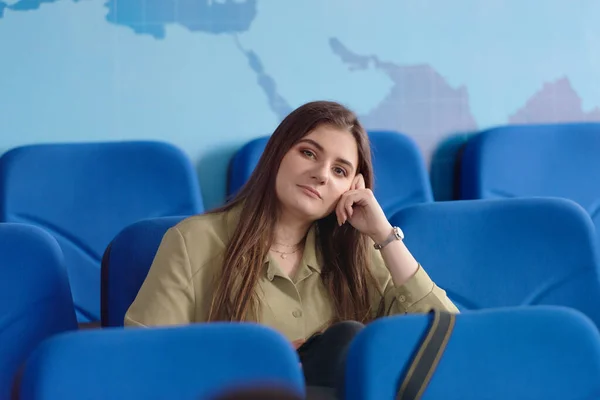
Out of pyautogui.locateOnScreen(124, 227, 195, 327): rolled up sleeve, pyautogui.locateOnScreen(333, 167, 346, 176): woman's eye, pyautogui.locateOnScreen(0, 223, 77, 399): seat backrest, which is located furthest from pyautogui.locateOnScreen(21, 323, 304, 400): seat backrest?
pyautogui.locateOnScreen(333, 167, 346, 176): woman's eye

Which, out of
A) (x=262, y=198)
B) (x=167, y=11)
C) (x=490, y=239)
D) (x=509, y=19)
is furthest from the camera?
(x=509, y=19)

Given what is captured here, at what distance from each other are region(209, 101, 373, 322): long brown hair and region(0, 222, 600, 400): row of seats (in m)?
0.62

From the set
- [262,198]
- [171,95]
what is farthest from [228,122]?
[262,198]

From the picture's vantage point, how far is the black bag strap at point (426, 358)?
1299 mm

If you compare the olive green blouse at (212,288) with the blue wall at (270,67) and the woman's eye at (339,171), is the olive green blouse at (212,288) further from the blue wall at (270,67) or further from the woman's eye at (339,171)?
the blue wall at (270,67)

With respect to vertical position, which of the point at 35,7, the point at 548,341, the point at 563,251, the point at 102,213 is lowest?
the point at 102,213

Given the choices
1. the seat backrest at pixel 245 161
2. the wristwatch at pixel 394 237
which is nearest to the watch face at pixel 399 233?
the wristwatch at pixel 394 237

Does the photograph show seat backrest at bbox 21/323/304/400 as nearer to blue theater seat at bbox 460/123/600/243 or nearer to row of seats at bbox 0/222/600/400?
row of seats at bbox 0/222/600/400

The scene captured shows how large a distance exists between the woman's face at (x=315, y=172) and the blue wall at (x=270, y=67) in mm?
1030

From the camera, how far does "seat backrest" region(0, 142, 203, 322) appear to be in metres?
2.71

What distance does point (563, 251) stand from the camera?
7.18ft

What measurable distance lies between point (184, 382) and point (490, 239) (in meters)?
1.11

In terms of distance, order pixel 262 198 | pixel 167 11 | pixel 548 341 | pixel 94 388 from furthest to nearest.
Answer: pixel 167 11
pixel 262 198
pixel 548 341
pixel 94 388

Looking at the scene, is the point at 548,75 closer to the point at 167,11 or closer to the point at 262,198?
the point at 167,11
